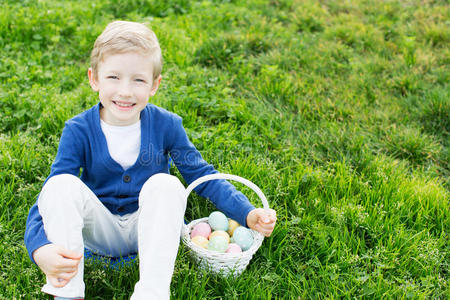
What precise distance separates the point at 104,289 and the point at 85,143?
27.8 inches

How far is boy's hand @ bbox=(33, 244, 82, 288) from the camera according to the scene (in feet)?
5.90

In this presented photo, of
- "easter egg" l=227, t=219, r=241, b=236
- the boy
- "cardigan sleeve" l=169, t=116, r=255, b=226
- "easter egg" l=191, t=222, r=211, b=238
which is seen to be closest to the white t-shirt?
the boy

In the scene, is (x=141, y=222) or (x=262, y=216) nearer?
(x=141, y=222)

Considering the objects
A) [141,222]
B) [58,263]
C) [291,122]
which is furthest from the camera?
[291,122]

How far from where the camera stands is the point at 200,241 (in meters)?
2.30

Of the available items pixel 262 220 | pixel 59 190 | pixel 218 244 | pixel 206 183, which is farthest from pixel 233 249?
pixel 59 190

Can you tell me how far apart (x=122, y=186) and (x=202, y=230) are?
478 millimetres

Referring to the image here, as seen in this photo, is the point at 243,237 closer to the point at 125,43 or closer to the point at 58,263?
the point at 58,263

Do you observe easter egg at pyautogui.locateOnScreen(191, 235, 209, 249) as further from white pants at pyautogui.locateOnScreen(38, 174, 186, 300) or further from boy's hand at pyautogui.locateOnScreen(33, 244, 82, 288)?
boy's hand at pyautogui.locateOnScreen(33, 244, 82, 288)

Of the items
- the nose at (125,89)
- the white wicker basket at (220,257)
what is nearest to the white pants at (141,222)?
the white wicker basket at (220,257)

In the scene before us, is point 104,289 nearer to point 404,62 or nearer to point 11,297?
point 11,297

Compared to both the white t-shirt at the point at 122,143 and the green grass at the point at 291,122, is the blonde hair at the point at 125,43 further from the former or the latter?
the green grass at the point at 291,122

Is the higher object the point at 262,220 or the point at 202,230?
the point at 262,220

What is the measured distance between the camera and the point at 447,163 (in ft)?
10.7
